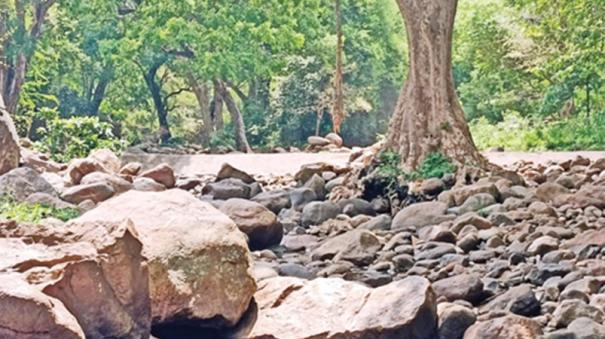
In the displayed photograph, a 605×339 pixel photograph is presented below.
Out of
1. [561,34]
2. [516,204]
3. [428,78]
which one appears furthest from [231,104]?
[516,204]

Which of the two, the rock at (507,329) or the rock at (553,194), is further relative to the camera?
the rock at (553,194)

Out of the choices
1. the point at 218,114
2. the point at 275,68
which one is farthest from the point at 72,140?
the point at 218,114

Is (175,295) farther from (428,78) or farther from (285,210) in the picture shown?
(428,78)

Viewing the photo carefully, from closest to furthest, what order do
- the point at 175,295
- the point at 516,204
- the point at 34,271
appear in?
the point at 34,271 → the point at 175,295 → the point at 516,204

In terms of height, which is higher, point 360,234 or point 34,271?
point 34,271

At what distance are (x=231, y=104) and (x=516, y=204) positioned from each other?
1246cm

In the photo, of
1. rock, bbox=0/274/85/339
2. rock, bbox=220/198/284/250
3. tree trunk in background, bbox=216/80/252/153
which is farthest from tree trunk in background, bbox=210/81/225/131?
rock, bbox=0/274/85/339

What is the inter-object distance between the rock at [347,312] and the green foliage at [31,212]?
2137 mm

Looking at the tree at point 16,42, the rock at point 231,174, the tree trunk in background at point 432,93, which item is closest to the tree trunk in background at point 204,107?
the tree at point 16,42

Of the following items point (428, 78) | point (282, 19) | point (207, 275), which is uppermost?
point (282, 19)

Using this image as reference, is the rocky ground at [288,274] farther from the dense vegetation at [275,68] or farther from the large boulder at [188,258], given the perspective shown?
the dense vegetation at [275,68]

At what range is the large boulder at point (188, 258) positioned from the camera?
384 centimetres

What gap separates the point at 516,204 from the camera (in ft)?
24.7

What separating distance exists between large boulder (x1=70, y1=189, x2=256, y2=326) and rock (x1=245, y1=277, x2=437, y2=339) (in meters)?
0.17
